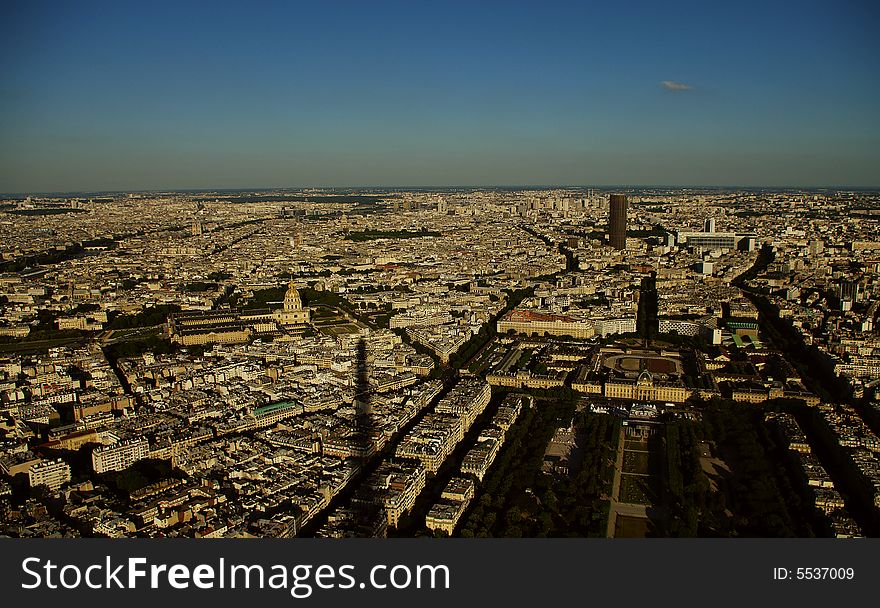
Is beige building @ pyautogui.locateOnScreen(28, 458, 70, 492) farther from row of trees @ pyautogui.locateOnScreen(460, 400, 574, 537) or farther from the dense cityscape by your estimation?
row of trees @ pyautogui.locateOnScreen(460, 400, 574, 537)

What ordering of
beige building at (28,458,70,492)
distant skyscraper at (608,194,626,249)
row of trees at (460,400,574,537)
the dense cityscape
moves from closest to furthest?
1. row of trees at (460,400,574,537)
2. the dense cityscape
3. beige building at (28,458,70,492)
4. distant skyscraper at (608,194,626,249)

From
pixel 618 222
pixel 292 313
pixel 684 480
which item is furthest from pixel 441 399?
pixel 618 222

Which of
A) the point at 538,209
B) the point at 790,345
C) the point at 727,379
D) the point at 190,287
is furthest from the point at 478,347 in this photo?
the point at 538,209

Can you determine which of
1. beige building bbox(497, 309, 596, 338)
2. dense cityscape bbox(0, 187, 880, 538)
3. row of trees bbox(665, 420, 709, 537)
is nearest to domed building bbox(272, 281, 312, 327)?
dense cityscape bbox(0, 187, 880, 538)

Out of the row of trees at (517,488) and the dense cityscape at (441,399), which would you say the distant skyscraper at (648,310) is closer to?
the dense cityscape at (441,399)

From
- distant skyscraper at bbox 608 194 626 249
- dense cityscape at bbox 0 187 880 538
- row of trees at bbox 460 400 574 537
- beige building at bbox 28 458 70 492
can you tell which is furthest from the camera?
distant skyscraper at bbox 608 194 626 249

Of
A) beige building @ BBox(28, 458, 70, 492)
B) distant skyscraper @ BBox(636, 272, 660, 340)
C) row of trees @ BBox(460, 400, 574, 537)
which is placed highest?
distant skyscraper @ BBox(636, 272, 660, 340)
